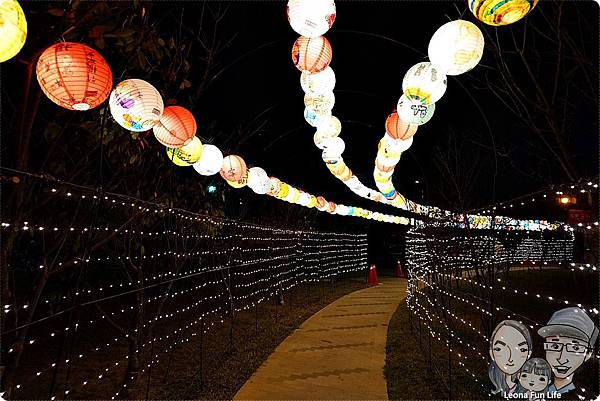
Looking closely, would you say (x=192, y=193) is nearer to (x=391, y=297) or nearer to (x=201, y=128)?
(x=201, y=128)

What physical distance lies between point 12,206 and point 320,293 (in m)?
12.3

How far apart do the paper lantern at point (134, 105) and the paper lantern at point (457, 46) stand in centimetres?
247

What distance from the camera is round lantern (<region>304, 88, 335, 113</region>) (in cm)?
535

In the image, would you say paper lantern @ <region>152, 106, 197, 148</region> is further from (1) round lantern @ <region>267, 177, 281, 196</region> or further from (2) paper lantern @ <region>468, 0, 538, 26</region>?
(1) round lantern @ <region>267, 177, 281, 196</region>

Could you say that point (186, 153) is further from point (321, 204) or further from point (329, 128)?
point (321, 204)

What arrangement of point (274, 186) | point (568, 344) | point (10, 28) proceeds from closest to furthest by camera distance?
point (10, 28), point (568, 344), point (274, 186)

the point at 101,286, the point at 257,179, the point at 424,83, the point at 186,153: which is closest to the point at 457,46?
the point at 424,83

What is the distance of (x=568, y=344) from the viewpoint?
10.5 ft

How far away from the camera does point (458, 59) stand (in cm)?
367

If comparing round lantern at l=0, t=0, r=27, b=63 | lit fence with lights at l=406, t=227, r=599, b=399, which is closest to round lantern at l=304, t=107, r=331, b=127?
lit fence with lights at l=406, t=227, r=599, b=399

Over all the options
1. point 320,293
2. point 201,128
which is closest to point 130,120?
point 201,128

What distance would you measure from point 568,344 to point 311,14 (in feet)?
10.9

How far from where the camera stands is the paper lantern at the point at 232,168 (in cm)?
582

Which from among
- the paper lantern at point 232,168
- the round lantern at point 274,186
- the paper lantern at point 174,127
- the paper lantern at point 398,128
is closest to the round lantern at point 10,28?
the paper lantern at point 174,127
